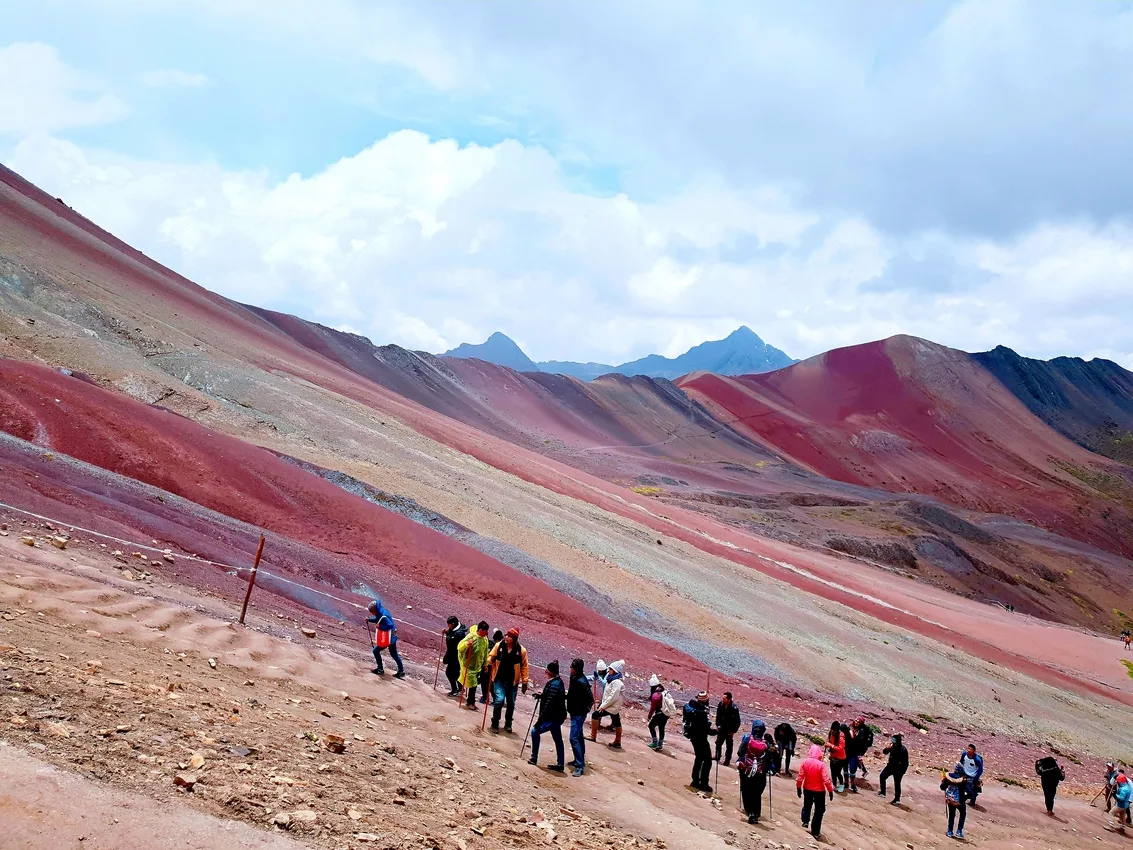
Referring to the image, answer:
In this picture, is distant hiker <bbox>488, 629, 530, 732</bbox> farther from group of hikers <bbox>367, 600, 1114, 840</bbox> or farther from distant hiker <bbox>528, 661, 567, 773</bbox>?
distant hiker <bbox>528, 661, 567, 773</bbox>

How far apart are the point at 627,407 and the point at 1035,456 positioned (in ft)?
207

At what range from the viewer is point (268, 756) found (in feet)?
23.3

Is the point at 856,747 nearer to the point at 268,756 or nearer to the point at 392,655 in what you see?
the point at 392,655

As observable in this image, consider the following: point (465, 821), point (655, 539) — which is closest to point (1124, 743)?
point (655, 539)

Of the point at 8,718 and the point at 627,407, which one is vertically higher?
the point at 627,407

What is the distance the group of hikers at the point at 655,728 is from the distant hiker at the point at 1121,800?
392cm

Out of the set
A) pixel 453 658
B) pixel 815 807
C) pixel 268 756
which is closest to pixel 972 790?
pixel 815 807

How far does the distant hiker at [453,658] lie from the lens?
40.8 ft

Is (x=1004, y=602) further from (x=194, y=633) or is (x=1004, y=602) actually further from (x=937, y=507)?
(x=194, y=633)

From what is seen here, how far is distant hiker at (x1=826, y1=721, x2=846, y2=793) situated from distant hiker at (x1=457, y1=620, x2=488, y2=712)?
5.80 metres

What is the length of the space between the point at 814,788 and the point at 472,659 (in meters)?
4.93

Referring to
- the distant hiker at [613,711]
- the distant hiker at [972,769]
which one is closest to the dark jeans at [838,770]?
the distant hiker at [972,769]

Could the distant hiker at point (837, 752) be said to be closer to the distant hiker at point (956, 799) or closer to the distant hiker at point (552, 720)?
the distant hiker at point (956, 799)

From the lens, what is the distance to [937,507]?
3255 inches
